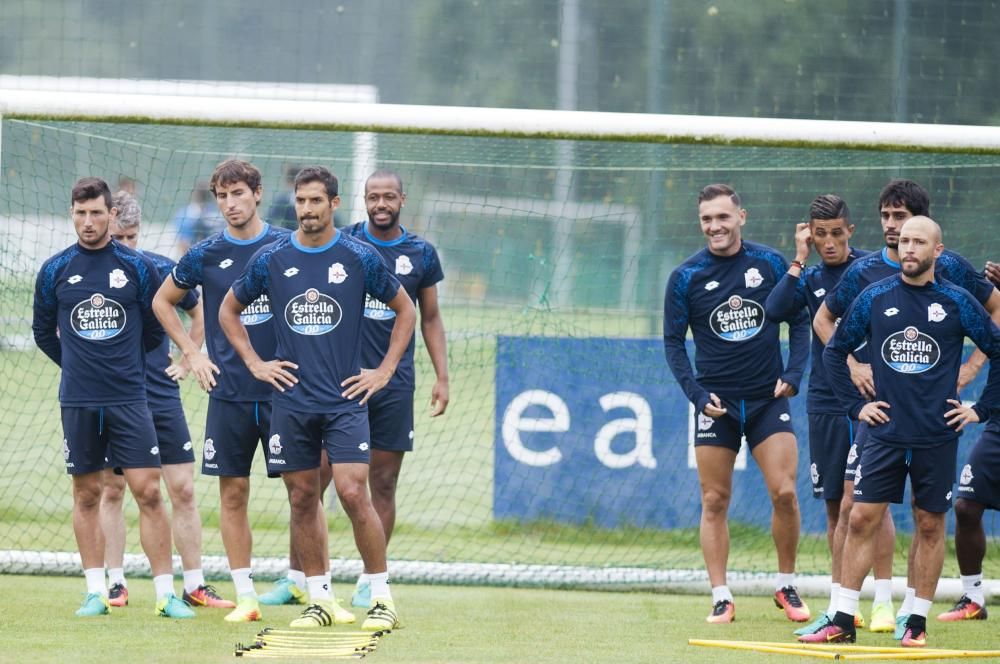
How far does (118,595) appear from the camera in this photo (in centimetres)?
784

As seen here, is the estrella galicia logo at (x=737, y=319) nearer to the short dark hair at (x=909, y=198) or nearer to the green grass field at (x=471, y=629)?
the short dark hair at (x=909, y=198)

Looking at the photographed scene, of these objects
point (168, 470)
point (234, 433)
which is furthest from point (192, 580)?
point (234, 433)

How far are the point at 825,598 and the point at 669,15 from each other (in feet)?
24.6

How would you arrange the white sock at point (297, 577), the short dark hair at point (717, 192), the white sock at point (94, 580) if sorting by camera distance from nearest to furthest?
the white sock at point (94, 580), the short dark hair at point (717, 192), the white sock at point (297, 577)

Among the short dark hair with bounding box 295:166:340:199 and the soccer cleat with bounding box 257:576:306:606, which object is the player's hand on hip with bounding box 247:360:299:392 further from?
the soccer cleat with bounding box 257:576:306:606

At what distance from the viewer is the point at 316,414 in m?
6.83

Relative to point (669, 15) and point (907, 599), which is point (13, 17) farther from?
point (907, 599)

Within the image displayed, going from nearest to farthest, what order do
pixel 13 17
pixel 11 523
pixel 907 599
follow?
1. pixel 907 599
2. pixel 11 523
3. pixel 13 17

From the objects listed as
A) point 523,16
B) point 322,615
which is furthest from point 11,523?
point 523,16

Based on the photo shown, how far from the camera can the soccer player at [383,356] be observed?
7973 mm

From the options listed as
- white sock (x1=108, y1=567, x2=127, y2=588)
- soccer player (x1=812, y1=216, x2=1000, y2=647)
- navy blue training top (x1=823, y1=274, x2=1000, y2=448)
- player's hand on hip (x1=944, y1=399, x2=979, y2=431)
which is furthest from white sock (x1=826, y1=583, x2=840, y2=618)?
white sock (x1=108, y1=567, x2=127, y2=588)

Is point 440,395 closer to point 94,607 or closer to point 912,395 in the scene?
point 94,607

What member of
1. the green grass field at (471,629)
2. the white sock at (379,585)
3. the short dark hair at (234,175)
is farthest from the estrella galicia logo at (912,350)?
the short dark hair at (234,175)

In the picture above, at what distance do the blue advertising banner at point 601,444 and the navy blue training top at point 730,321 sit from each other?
7.63 ft
